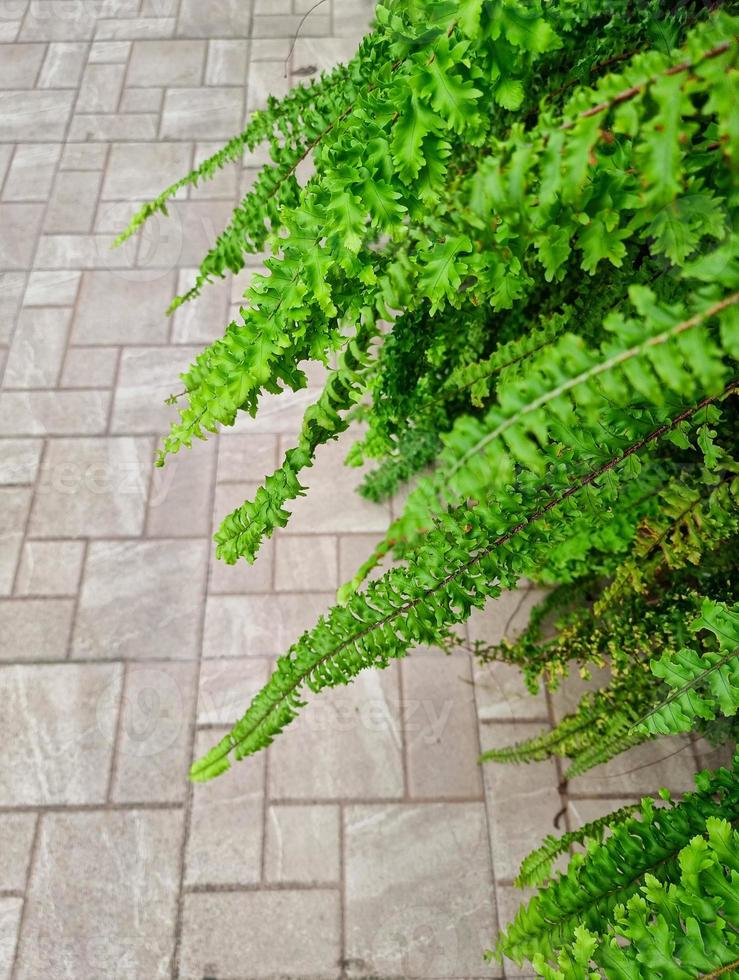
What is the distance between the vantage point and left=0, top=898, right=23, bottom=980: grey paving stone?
7.02ft

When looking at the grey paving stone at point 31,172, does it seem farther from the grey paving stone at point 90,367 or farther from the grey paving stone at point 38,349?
the grey paving stone at point 90,367

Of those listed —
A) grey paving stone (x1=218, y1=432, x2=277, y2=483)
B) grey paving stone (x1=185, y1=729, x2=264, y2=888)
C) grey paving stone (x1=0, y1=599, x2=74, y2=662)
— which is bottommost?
grey paving stone (x1=185, y1=729, x2=264, y2=888)

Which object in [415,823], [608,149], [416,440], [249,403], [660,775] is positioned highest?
[608,149]

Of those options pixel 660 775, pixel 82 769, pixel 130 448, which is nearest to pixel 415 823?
pixel 660 775

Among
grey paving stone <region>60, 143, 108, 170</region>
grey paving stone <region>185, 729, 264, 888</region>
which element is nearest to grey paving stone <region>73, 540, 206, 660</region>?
grey paving stone <region>185, 729, 264, 888</region>

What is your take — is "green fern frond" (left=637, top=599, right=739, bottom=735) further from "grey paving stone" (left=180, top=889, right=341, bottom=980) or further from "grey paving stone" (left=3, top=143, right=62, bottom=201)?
"grey paving stone" (left=3, top=143, right=62, bottom=201)

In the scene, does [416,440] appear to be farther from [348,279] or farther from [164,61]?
[164,61]

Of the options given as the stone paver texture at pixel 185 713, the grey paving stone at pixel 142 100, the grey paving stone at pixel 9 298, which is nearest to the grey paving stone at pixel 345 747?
the stone paver texture at pixel 185 713

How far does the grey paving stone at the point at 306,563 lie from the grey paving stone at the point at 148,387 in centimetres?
69

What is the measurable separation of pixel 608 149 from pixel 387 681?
1.95m

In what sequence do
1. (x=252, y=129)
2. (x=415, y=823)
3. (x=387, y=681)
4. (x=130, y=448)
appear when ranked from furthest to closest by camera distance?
(x=130, y=448) → (x=387, y=681) → (x=415, y=823) → (x=252, y=129)

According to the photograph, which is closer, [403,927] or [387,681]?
[403,927]

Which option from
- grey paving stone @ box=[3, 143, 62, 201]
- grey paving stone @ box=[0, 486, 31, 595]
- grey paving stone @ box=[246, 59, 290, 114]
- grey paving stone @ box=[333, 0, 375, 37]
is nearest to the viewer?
grey paving stone @ box=[0, 486, 31, 595]

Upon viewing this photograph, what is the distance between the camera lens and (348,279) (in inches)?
41.0
